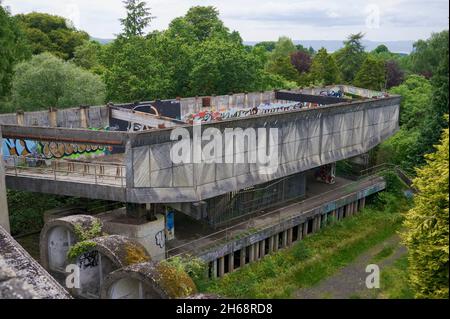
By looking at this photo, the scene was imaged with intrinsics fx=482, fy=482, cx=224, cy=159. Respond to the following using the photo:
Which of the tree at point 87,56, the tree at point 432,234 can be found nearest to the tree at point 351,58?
the tree at point 87,56

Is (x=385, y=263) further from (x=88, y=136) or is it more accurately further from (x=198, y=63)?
(x=198, y=63)

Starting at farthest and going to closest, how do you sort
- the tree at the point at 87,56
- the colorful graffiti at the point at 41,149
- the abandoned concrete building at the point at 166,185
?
the tree at the point at 87,56
the colorful graffiti at the point at 41,149
the abandoned concrete building at the point at 166,185

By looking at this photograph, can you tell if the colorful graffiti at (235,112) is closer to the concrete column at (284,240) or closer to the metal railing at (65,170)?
the metal railing at (65,170)

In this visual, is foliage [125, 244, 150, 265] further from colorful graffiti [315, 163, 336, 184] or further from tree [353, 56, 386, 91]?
tree [353, 56, 386, 91]

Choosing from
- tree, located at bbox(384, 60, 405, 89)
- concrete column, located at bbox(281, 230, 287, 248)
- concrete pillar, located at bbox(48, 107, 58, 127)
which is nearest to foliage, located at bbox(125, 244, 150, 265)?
concrete column, located at bbox(281, 230, 287, 248)

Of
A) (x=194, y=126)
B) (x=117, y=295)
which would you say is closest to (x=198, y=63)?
(x=194, y=126)

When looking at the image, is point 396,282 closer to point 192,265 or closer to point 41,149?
point 192,265
